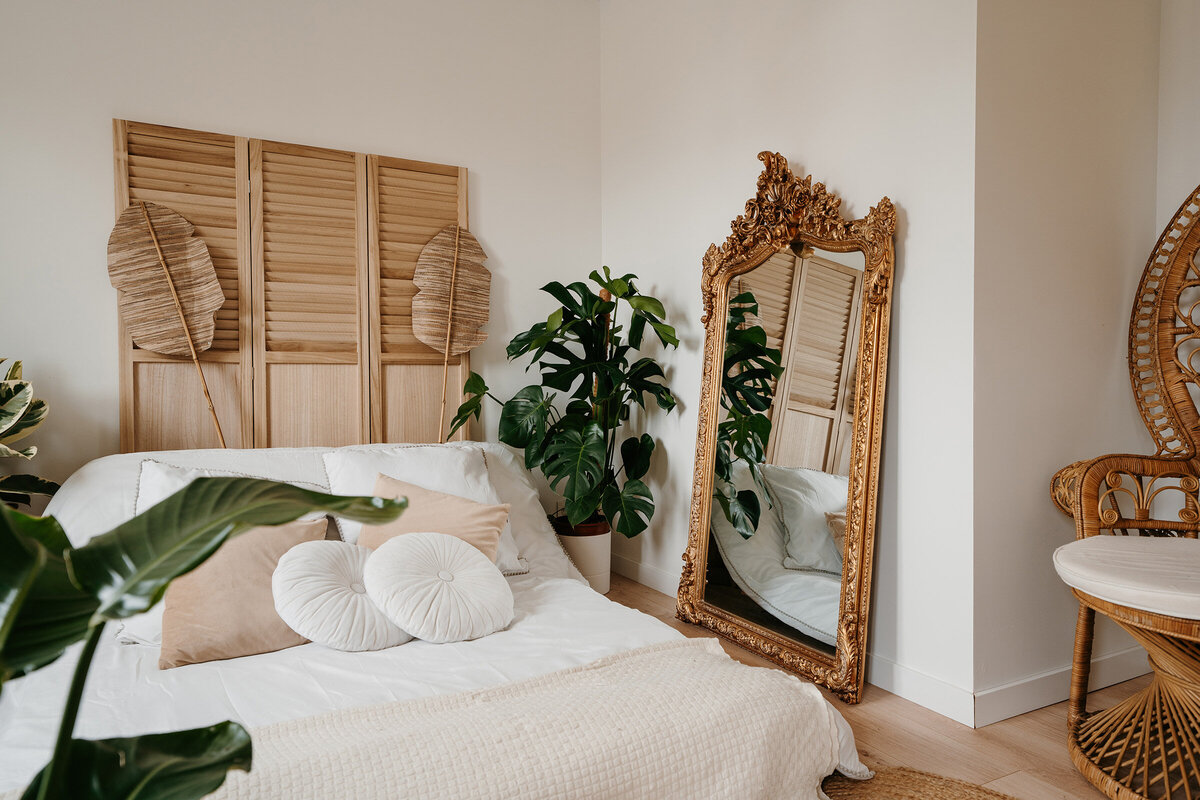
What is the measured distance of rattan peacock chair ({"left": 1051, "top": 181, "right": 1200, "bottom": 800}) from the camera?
1.61 meters

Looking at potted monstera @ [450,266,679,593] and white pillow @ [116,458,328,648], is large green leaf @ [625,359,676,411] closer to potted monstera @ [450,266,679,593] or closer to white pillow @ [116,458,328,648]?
potted monstera @ [450,266,679,593]

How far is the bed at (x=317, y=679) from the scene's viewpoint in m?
1.37

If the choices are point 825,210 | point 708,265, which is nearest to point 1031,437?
point 825,210

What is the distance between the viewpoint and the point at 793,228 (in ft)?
8.35

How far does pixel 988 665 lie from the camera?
2.06 meters

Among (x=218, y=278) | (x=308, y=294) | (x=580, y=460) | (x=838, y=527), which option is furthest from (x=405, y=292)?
(x=838, y=527)

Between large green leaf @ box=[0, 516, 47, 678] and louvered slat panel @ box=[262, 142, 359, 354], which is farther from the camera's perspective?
louvered slat panel @ box=[262, 142, 359, 354]

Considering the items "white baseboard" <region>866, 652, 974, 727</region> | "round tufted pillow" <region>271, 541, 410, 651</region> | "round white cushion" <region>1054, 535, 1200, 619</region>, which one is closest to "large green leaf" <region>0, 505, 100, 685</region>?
"round tufted pillow" <region>271, 541, 410, 651</region>

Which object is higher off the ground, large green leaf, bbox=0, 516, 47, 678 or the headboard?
the headboard

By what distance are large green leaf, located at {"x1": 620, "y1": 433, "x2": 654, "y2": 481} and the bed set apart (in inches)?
41.3

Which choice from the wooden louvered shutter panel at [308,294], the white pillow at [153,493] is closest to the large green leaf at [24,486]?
the white pillow at [153,493]

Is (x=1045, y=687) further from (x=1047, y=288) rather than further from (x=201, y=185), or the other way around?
(x=201, y=185)

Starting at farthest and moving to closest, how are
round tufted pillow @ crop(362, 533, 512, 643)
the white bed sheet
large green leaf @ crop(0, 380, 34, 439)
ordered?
large green leaf @ crop(0, 380, 34, 439) → round tufted pillow @ crop(362, 533, 512, 643) → the white bed sheet

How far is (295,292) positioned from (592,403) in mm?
1327
